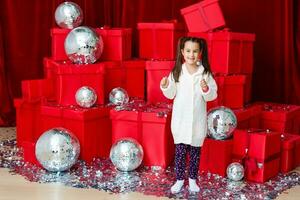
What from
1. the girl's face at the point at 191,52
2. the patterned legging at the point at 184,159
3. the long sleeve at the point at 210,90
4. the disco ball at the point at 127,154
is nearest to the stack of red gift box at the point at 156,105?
the disco ball at the point at 127,154

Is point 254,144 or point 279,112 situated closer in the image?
point 254,144

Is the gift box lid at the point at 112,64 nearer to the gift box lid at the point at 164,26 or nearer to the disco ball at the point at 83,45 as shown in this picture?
the disco ball at the point at 83,45

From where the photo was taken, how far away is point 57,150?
281 centimetres

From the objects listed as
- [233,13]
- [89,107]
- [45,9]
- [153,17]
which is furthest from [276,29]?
[45,9]

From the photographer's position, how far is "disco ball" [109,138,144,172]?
2834mm

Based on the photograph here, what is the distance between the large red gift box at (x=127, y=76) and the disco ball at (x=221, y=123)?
70cm

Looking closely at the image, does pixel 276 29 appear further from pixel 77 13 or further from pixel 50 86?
pixel 50 86

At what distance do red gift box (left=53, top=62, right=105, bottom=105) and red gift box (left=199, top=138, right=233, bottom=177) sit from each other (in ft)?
2.44

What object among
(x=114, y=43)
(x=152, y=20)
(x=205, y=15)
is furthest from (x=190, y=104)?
(x=152, y=20)

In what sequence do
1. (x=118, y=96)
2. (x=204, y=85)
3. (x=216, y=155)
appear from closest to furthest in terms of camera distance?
(x=204, y=85) → (x=216, y=155) → (x=118, y=96)

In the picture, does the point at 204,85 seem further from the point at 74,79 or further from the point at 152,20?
the point at 152,20

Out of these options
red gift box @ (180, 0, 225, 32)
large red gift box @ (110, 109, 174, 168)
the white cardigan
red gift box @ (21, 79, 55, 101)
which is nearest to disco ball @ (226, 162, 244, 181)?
the white cardigan

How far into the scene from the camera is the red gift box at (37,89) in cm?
337

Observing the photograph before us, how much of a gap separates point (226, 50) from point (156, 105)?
52 cm
